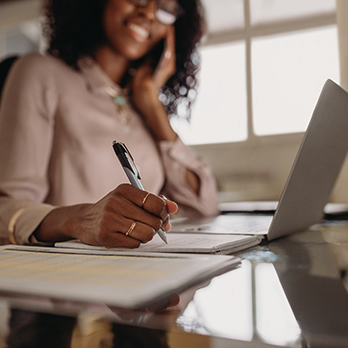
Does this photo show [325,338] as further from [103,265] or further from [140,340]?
[103,265]

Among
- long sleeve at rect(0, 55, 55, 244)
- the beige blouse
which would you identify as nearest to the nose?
the beige blouse

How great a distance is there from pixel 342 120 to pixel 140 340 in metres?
0.58

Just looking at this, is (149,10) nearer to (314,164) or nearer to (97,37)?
(97,37)

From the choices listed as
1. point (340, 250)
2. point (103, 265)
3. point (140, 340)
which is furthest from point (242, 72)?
point (140, 340)

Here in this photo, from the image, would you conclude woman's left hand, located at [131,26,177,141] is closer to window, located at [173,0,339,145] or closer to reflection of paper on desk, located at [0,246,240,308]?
window, located at [173,0,339,145]

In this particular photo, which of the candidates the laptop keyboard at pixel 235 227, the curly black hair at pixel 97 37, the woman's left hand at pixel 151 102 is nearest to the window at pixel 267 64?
the curly black hair at pixel 97 37

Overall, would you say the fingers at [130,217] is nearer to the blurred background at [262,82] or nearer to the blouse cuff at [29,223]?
the blouse cuff at [29,223]

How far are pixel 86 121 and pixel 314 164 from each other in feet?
2.55

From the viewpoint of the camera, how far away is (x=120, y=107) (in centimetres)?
133

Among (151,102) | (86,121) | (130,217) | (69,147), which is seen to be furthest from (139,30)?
(130,217)

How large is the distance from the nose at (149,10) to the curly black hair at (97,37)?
145 mm

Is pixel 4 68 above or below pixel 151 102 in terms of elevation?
above

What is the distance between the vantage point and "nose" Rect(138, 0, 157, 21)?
1.35m

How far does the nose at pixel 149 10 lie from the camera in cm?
135
